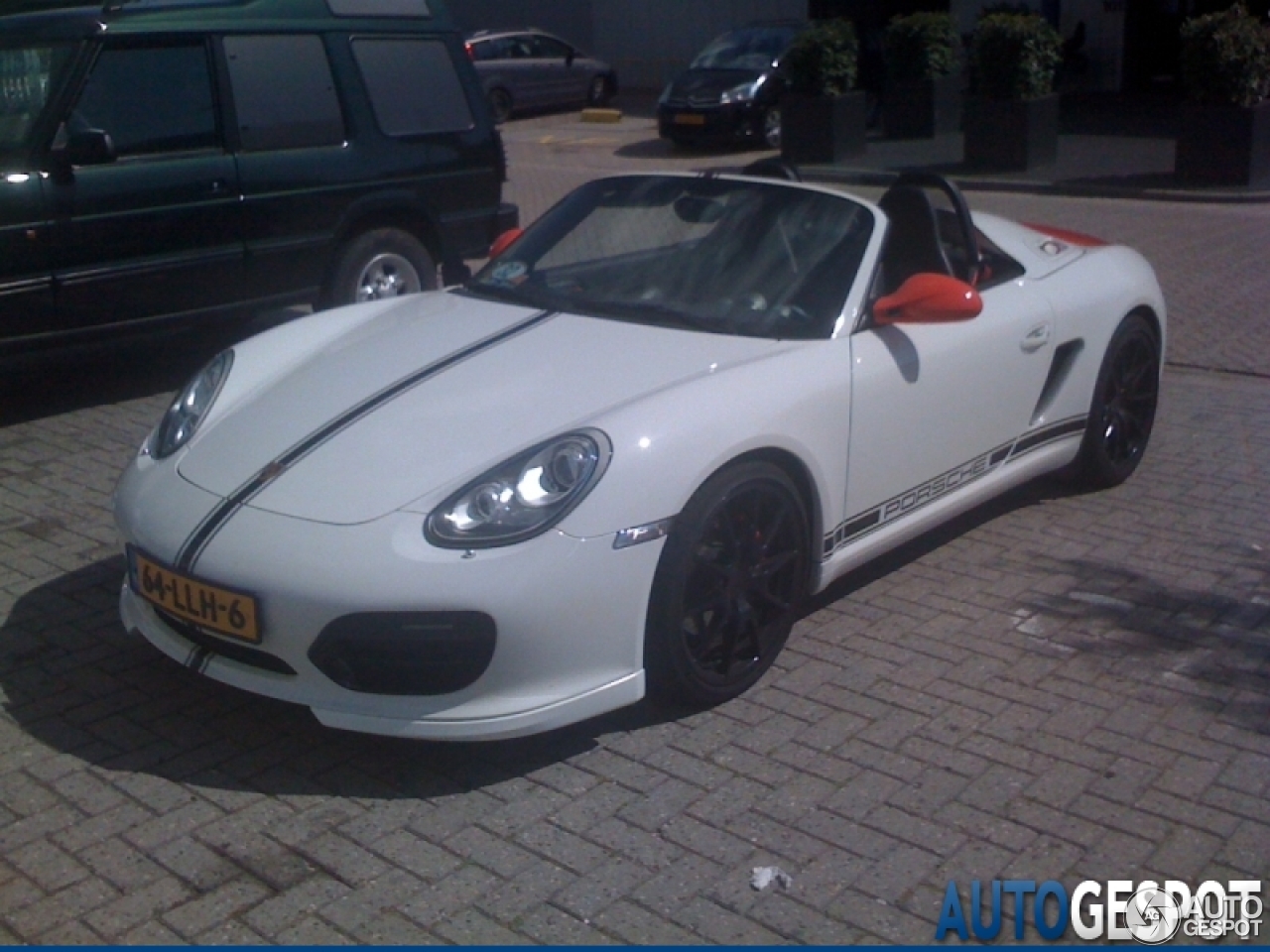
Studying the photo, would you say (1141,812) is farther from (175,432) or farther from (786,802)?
(175,432)

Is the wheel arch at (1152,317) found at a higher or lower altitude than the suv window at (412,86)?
lower

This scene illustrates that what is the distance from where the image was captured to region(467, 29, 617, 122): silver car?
Result: 987 inches

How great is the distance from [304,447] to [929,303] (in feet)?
6.41

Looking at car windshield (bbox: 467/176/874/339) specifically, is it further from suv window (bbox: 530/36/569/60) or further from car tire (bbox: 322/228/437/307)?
suv window (bbox: 530/36/569/60)

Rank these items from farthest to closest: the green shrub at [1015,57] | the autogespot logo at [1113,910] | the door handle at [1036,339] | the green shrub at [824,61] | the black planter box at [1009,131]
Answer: the green shrub at [824,61] → the black planter box at [1009,131] → the green shrub at [1015,57] → the door handle at [1036,339] → the autogespot logo at [1113,910]

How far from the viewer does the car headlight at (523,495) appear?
3695 millimetres

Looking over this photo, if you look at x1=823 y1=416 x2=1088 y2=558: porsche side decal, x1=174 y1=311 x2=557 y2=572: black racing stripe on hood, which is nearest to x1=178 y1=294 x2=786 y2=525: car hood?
x1=174 y1=311 x2=557 y2=572: black racing stripe on hood

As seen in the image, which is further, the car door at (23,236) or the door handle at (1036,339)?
the car door at (23,236)

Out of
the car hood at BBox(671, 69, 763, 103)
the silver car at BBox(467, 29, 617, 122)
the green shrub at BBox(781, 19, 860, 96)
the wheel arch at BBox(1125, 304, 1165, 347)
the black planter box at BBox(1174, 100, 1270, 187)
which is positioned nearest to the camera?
the wheel arch at BBox(1125, 304, 1165, 347)

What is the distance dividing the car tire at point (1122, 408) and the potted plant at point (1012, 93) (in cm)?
A: 1068

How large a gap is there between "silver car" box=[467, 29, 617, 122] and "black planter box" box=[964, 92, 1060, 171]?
10325mm

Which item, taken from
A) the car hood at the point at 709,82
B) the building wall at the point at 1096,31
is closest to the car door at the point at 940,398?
the car hood at the point at 709,82

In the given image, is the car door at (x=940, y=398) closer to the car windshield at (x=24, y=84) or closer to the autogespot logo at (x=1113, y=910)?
the autogespot logo at (x=1113, y=910)

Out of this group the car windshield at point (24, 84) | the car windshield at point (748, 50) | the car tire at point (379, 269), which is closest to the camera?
the car windshield at point (24, 84)
